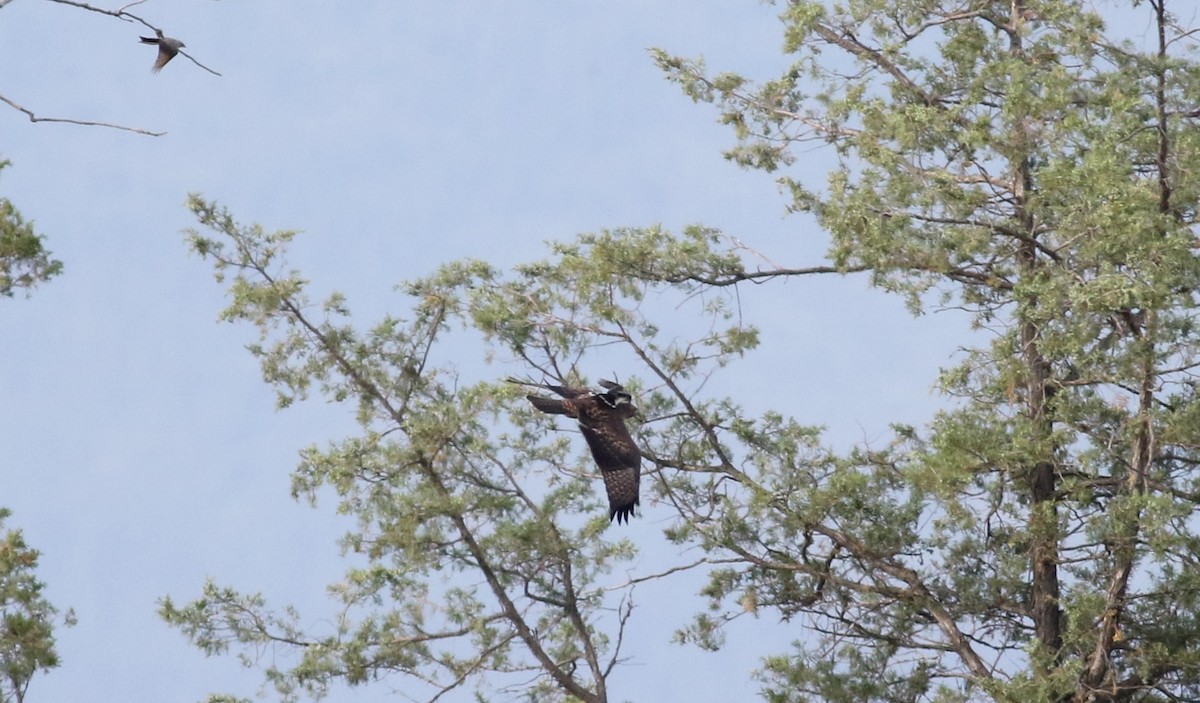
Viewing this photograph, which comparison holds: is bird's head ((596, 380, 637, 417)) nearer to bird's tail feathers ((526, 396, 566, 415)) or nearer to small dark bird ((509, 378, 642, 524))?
small dark bird ((509, 378, 642, 524))

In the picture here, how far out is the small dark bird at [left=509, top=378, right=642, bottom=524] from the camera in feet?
35.2

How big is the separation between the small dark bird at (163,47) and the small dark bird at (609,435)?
196 inches

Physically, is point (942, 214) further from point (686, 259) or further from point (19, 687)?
point (19, 687)

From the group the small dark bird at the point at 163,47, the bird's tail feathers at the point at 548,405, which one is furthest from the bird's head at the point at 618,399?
the small dark bird at the point at 163,47

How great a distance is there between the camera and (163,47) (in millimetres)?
5965

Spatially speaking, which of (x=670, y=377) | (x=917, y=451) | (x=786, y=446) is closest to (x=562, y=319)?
(x=670, y=377)

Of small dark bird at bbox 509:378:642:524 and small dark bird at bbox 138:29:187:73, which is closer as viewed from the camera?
small dark bird at bbox 138:29:187:73

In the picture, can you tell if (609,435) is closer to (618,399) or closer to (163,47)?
(618,399)

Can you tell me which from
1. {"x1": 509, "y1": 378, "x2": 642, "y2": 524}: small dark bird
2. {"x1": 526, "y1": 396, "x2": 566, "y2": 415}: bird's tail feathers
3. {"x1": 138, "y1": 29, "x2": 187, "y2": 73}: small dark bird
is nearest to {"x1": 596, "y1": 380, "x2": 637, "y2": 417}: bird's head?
{"x1": 509, "y1": 378, "x2": 642, "y2": 524}: small dark bird

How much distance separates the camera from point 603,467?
1084 cm

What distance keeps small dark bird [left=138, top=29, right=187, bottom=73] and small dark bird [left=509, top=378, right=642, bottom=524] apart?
16.4 ft

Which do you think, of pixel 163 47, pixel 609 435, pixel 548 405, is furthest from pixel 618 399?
pixel 163 47

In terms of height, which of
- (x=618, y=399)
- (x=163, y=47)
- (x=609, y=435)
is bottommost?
(x=163, y=47)

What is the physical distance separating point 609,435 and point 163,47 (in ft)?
17.2
